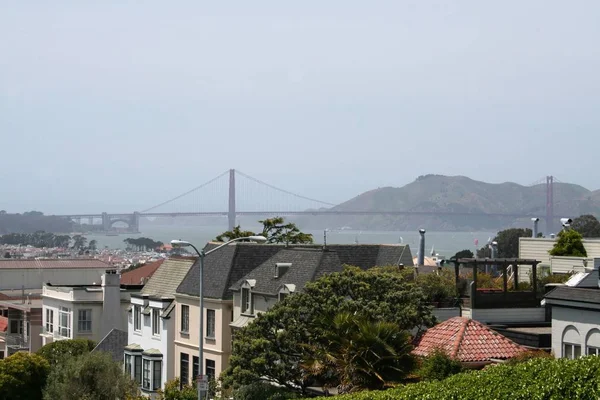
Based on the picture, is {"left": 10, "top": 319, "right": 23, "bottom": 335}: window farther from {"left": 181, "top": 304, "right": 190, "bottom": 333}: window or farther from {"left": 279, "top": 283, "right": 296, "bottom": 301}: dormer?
{"left": 279, "top": 283, "right": 296, "bottom": 301}: dormer

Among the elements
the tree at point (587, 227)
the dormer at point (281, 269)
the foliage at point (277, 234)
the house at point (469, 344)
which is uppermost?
the tree at point (587, 227)

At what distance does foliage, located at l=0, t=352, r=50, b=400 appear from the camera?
60.9 meters

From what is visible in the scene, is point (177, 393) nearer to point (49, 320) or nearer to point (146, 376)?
point (146, 376)

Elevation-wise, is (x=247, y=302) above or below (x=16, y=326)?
above

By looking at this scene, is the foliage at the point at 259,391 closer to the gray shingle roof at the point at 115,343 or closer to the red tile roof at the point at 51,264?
the gray shingle roof at the point at 115,343

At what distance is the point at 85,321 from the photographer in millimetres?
70438

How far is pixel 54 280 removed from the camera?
112 m

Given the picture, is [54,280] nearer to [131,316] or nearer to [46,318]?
[46,318]

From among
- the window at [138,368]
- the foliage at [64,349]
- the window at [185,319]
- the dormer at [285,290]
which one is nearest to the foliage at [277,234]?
the foliage at [64,349]

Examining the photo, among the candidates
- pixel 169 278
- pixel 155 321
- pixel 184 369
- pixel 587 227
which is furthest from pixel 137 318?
pixel 587 227

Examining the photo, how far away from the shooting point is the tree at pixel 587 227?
147238 mm

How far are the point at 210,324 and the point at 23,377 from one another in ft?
45.7

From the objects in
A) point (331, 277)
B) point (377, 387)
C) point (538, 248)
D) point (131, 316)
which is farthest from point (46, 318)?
point (377, 387)

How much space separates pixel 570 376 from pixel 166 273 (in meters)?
38.6
